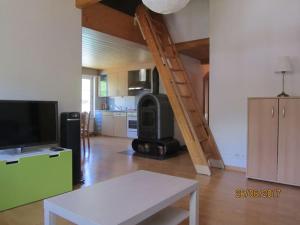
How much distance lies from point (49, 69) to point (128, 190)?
7.20ft

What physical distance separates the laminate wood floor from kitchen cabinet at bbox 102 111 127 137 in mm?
3105

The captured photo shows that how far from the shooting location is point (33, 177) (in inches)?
108

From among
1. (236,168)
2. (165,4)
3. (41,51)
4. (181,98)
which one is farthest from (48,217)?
(236,168)

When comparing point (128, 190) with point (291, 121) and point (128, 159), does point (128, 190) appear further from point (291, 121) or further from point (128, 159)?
point (128, 159)

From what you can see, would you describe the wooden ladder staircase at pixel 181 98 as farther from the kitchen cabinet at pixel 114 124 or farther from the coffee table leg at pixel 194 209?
the kitchen cabinet at pixel 114 124

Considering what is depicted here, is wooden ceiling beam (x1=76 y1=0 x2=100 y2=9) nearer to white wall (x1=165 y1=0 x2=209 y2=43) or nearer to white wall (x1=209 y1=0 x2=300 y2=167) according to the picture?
white wall (x1=209 y1=0 x2=300 y2=167)

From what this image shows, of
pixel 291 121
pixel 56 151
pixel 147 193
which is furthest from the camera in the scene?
pixel 291 121

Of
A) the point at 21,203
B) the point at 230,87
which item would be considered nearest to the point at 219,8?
the point at 230,87

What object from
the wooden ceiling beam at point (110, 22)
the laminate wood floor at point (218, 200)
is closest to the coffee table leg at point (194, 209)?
the laminate wood floor at point (218, 200)

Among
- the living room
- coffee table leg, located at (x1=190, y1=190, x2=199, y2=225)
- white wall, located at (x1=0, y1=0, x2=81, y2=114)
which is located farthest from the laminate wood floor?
white wall, located at (x1=0, y1=0, x2=81, y2=114)

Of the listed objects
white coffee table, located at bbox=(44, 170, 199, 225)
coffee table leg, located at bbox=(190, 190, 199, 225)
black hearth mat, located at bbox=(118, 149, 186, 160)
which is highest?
white coffee table, located at bbox=(44, 170, 199, 225)

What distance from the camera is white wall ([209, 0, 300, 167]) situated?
3.64 meters

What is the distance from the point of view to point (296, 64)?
11.7 ft

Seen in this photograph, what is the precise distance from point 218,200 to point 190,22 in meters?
3.81
